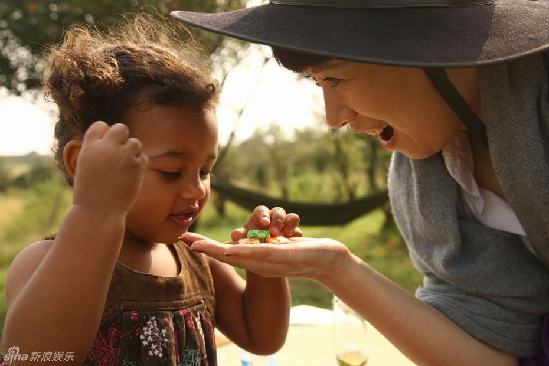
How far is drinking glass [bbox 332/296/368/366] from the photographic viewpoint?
202 cm

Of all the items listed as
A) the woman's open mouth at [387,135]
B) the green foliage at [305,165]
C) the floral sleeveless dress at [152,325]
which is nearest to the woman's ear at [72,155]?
the floral sleeveless dress at [152,325]

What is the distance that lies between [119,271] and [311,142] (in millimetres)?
9492

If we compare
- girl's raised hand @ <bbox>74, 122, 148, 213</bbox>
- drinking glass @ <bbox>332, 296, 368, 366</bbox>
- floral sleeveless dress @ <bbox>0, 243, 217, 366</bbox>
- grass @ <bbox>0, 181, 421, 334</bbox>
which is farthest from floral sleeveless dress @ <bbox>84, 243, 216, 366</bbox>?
grass @ <bbox>0, 181, 421, 334</bbox>

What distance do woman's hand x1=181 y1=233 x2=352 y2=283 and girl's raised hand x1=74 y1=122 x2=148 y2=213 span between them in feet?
0.96

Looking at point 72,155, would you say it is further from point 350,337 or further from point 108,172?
point 350,337

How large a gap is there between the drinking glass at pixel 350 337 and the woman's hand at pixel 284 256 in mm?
331

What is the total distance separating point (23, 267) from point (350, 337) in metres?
1.03

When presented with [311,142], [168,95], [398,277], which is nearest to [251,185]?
[311,142]

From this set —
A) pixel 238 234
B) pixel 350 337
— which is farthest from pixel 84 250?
pixel 350 337

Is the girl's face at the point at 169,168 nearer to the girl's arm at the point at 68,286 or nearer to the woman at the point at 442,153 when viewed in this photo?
the woman at the point at 442,153

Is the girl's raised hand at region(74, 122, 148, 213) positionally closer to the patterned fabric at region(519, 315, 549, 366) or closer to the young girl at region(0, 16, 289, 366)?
the young girl at region(0, 16, 289, 366)

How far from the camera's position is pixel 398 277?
623cm

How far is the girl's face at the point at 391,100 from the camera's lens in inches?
65.0

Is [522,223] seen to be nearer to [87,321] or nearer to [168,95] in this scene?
[168,95]
